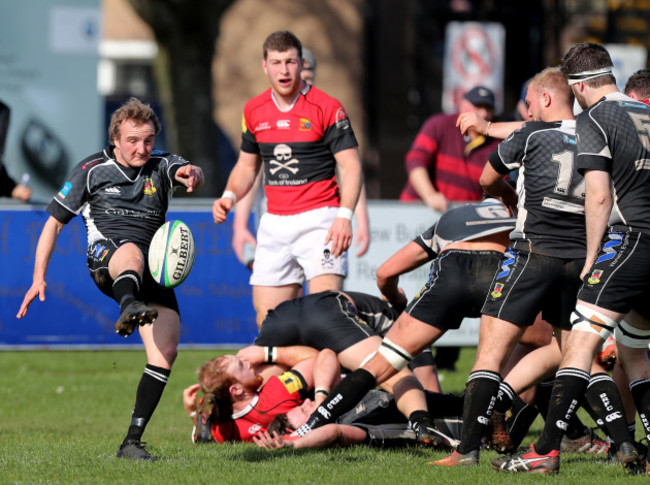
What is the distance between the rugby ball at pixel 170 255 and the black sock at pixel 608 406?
252 cm

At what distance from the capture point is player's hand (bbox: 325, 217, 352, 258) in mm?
7891

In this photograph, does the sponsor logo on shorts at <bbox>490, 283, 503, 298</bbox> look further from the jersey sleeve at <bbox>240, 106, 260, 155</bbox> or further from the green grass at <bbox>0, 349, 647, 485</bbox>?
the jersey sleeve at <bbox>240, 106, 260, 155</bbox>

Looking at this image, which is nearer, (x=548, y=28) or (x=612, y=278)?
(x=612, y=278)

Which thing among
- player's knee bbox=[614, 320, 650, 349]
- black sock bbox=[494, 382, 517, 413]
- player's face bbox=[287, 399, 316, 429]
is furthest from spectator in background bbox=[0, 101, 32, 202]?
player's knee bbox=[614, 320, 650, 349]

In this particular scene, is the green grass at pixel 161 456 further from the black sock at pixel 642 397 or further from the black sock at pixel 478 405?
the black sock at pixel 642 397

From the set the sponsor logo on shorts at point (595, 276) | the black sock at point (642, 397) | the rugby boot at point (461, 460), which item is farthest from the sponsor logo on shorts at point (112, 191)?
the black sock at point (642, 397)

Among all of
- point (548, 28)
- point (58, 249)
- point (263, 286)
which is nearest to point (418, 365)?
point (263, 286)

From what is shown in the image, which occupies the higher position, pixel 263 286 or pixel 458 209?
pixel 458 209

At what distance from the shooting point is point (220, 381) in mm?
8047

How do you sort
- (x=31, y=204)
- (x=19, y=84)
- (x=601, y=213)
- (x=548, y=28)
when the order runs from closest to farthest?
(x=601, y=213) → (x=31, y=204) → (x=19, y=84) → (x=548, y=28)

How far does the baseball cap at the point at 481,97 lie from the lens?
35.9 feet

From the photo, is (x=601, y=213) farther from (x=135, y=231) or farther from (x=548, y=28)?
(x=548, y=28)

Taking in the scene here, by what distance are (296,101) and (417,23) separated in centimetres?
1780

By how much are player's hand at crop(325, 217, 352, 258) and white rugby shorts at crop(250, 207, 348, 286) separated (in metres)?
0.61
